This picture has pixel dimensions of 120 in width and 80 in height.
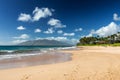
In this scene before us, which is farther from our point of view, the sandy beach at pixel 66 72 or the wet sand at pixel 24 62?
the wet sand at pixel 24 62

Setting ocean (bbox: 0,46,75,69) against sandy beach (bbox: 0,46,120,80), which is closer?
sandy beach (bbox: 0,46,120,80)

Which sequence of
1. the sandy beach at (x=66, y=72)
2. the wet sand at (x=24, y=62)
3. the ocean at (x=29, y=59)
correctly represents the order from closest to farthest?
the sandy beach at (x=66, y=72), the wet sand at (x=24, y=62), the ocean at (x=29, y=59)

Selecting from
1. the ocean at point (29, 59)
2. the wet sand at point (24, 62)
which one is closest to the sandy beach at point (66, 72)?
the wet sand at point (24, 62)

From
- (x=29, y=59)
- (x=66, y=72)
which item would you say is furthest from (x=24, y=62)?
(x=66, y=72)

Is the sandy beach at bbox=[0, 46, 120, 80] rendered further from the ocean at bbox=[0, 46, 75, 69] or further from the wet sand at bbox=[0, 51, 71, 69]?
the ocean at bbox=[0, 46, 75, 69]

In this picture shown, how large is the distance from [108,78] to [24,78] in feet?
10.8

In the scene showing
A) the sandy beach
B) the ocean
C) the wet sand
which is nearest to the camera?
the sandy beach

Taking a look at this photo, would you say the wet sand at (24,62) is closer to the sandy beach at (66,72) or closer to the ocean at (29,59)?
the ocean at (29,59)

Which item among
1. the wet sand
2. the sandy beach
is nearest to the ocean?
the wet sand

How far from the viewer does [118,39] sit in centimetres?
11056

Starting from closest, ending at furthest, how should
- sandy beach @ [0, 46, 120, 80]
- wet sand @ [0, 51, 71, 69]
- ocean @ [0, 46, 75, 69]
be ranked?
sandy beach @ [0, 46, 120, 80] → wet sand @ [0, 51, 71, 69] → ocean @ [0, 46, 75, 69]

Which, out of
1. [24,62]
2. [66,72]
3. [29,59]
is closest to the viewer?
[66,72]

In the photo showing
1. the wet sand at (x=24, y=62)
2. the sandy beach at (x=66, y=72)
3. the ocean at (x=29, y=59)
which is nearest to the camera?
the sandy beach at (x=66, y=72)

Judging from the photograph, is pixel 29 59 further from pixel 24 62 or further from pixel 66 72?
pixel 66 72
